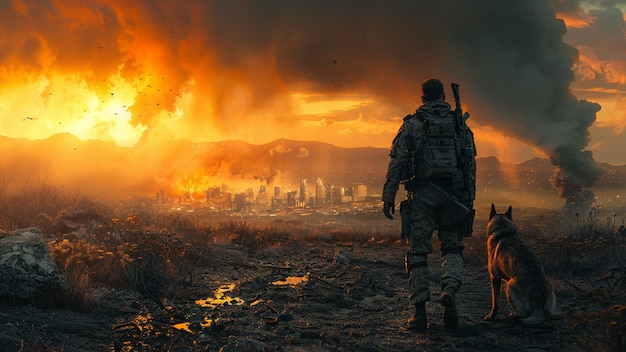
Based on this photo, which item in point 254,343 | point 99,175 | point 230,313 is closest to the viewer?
point 254,343

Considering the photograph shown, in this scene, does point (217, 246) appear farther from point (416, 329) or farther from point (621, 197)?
point (621, 197)

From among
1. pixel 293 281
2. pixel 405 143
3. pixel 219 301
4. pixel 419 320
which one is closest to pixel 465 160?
pixel 405 143

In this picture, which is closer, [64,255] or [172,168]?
[64,255]

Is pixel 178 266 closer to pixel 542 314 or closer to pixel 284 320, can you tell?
pixel 284 320

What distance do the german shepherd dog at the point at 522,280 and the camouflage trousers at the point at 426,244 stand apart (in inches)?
18.6

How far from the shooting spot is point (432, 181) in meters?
5.85

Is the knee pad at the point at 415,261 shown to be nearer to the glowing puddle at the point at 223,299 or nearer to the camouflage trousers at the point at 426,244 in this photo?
the camouflage trousers at the point at 426,244

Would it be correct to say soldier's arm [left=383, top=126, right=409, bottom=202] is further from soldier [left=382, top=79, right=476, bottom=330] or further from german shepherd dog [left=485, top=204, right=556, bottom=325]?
german shepherd dog [left=485, top=204, right=556, bottom=325]

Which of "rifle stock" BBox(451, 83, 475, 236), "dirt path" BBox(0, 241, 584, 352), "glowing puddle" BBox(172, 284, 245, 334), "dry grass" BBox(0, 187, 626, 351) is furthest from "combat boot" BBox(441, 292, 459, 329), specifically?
"glowing puddle" BBox(172, 284, 245, 334)

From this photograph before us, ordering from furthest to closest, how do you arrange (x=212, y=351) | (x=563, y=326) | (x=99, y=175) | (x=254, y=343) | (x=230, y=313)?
(x=99, y=175) < (x=230, y=313) < (x=563, y=326) < (x=212, y=351) < (x=254, y=343)

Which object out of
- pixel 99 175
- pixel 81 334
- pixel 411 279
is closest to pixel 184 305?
pixel 81 334

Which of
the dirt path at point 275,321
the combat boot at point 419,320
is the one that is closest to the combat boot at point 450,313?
the dirt path at point 275,321

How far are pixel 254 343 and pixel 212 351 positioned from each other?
65cm

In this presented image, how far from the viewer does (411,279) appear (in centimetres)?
570
